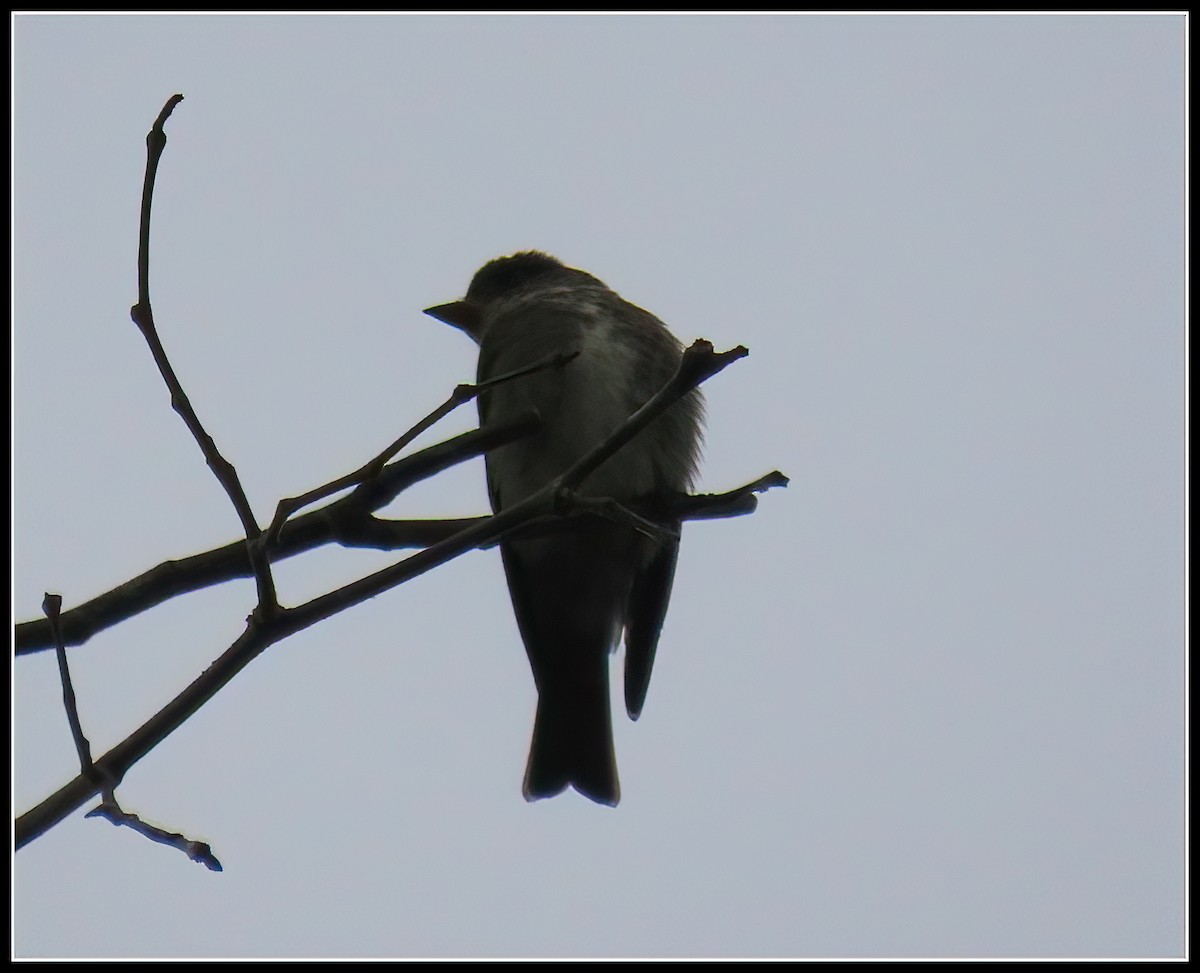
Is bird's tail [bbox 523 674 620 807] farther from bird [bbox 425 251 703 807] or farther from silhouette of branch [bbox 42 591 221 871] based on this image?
silhouette of branch [bbox 42 591 221 871]

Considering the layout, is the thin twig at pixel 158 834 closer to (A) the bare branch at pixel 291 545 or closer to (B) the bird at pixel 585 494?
(A) the bare branch at pixel 291 545

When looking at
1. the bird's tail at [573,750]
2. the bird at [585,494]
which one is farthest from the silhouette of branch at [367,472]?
the bird's tail at [573,750]

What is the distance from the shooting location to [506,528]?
235cm

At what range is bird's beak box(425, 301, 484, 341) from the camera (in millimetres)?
6059

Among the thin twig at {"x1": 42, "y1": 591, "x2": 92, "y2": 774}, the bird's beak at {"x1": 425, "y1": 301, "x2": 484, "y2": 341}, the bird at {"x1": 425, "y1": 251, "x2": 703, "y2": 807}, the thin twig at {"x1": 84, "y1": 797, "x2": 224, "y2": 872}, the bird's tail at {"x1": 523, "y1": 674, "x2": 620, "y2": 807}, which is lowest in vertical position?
the thin twig at {"x1": 84, "y1": 797, "x2": 224, "y2": 872}

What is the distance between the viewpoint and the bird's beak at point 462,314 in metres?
6.06

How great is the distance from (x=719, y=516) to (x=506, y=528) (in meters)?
0.81

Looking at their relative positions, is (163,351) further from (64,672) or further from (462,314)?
(462,314)

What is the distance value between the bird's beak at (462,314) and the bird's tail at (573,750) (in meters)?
1.93

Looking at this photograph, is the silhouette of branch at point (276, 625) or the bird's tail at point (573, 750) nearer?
the silhouette of branch at point (276, 625)

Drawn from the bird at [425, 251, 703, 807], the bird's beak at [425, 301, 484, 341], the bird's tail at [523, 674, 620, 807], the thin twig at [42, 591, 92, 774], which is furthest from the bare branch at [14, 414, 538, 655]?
the bird's beak at [425, 301, 484, 341]

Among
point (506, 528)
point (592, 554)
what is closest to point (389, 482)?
point (506, 528)

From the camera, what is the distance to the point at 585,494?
15.6 feet

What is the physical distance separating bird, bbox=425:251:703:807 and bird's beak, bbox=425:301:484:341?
770mm
